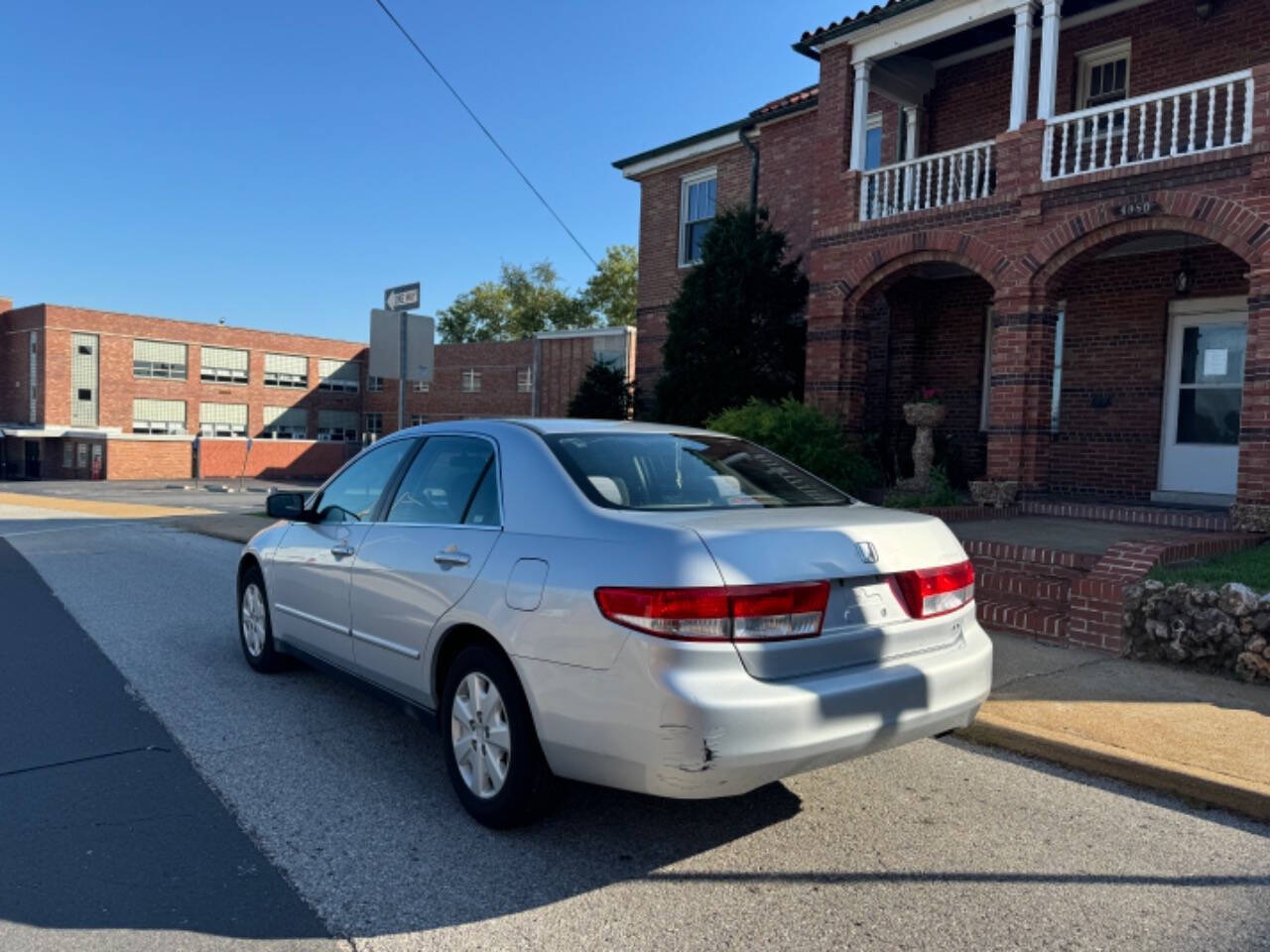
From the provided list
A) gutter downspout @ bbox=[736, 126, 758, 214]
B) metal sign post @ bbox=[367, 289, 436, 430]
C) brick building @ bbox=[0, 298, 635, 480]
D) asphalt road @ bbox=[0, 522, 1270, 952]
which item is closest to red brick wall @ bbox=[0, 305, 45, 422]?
brick building @ bbox=[0, 298, 635, 480]

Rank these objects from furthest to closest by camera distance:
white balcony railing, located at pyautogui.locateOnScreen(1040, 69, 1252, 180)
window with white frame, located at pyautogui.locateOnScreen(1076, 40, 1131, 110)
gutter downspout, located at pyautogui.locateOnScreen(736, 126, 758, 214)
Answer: gutter downspout, located at pyautogui.locateOnScreen(736, 126, 758, 214), window with white frame, located at pyautogui.locateOnScreen(1076, 40, 1131, 110), white balcony railing, located at pyautogui.locateOnScreen(1040, 69, 1252, 180)

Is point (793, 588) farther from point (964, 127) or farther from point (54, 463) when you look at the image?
point (54, 463)

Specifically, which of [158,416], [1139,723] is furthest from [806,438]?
[158,416]

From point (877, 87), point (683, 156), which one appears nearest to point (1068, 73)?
point (877, 87)

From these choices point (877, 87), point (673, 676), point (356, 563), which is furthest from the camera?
point (877, 87)

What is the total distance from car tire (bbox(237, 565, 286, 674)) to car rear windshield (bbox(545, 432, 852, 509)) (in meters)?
2.76

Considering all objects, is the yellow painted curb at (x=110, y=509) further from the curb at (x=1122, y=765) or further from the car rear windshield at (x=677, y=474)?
the curb at (x=1122, y=765)

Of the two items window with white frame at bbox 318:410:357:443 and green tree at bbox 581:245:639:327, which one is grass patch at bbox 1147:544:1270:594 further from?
window with white frame at bbox 318:410:357:443

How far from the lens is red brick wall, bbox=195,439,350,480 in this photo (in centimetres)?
5034

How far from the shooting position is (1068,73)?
12.0 meters

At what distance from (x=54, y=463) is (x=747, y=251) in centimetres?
5084

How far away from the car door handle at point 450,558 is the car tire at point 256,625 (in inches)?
87.7

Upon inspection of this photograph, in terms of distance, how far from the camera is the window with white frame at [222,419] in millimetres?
56062

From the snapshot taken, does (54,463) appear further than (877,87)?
Yes
